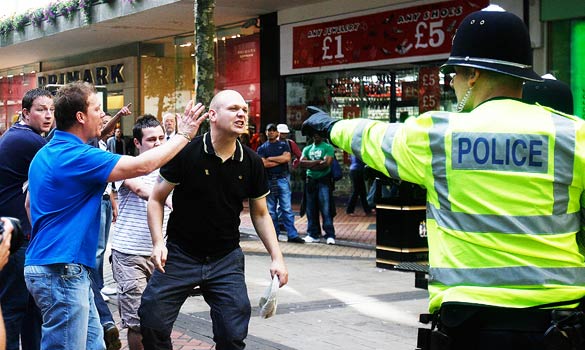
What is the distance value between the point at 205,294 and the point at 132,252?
3.90 ft

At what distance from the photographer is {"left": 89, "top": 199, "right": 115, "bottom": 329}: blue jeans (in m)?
6.96

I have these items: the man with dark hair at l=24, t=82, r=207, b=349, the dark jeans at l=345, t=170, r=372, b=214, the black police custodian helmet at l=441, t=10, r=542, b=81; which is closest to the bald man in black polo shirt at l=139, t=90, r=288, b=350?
the man with dark hair at l=24, t=82, r=207, b=349

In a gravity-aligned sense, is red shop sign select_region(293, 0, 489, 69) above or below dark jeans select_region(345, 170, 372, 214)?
above

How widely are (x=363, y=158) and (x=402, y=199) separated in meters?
7.81

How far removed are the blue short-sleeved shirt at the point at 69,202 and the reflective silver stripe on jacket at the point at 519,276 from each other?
88.2 inches

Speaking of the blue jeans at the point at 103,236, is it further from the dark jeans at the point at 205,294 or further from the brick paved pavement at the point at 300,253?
the dark jeans at the point at 205,294

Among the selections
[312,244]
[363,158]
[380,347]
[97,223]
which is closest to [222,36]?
[312,244]

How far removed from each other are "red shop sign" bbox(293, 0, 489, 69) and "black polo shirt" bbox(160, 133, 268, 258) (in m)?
11.1

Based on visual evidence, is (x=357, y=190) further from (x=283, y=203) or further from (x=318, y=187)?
(x=283, y=203)

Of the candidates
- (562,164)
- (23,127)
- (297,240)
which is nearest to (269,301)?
(23,127)

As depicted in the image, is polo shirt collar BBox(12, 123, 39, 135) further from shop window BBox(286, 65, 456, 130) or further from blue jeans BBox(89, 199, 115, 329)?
shop window BBox(286, 65, 456, 130)

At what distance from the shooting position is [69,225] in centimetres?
454

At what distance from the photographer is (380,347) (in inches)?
276

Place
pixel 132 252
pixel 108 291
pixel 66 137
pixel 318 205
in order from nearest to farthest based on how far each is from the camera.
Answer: pixel 66 137
pixel 132 252
pixel 108 291
pixel 318 205
